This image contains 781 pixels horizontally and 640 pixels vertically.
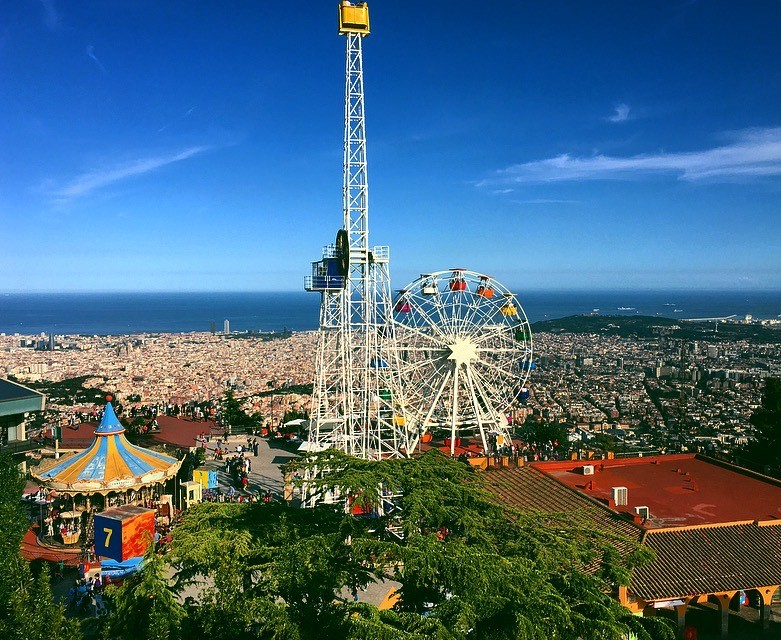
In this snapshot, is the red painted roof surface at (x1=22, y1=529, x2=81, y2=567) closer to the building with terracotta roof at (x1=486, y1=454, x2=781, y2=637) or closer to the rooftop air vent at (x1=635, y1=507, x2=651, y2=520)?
the building with terracotta roof at (x1=486, y1=454, x2=781, y2=637)

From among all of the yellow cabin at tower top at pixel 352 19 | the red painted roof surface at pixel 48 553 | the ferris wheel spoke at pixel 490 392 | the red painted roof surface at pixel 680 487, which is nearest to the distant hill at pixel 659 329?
the ferris wheel spoke at pixel 490 392

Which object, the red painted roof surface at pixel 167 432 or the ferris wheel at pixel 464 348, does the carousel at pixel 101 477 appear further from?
the ferris wheel at pixel 464 348

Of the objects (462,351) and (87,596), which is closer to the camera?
(87,596)

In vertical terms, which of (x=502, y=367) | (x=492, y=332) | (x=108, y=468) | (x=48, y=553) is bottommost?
(x=48, y=553)

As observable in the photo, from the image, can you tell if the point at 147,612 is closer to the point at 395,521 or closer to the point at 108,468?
the point at 395,521

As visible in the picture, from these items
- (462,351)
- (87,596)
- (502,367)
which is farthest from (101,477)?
(502,367)

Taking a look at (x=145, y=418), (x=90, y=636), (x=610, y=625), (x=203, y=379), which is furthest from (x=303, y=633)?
(x=203, y=379)

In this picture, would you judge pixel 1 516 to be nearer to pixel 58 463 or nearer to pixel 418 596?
pixel 58 463

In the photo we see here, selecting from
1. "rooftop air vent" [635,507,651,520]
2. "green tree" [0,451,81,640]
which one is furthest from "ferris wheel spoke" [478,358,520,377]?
"green tree" [0,451,81,640]
